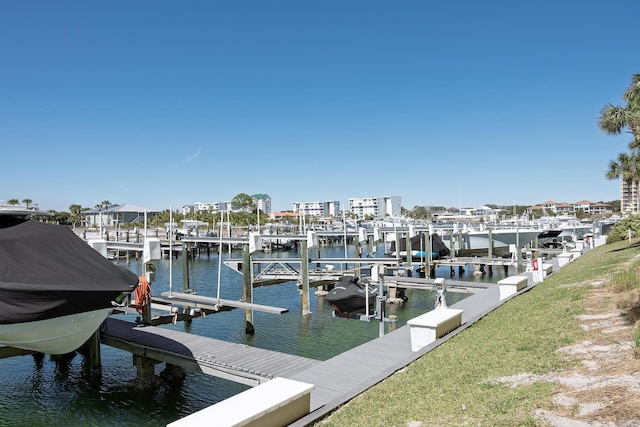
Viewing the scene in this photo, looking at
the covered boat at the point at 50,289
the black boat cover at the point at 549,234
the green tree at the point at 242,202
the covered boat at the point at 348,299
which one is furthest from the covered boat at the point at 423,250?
the green tree at the point at 242,202

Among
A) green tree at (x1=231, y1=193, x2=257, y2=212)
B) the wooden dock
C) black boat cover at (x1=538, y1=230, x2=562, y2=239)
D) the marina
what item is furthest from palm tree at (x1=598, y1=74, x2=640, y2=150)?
green tree at (x1=231, y1=193, x2=257, y2=212)

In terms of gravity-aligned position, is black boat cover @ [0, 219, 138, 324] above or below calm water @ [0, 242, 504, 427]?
above

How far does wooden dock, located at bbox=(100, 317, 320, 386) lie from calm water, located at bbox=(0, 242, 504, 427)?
4.22 ft

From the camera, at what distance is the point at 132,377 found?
1412cm

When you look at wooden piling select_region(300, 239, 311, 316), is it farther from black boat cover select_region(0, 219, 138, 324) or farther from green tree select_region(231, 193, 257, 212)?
green tree select_region(231, 193, 257, 212)

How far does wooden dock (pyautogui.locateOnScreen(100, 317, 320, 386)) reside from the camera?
10.1 m

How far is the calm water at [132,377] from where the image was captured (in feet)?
38.4

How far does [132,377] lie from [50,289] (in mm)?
6436

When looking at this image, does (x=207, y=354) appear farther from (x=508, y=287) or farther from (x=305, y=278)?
(x=508, y=287)

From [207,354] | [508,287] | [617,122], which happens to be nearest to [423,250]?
[617,122]

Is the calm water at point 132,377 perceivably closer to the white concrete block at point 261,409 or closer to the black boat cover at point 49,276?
the black boat cover at point 49,276

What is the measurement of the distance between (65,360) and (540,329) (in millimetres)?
14906

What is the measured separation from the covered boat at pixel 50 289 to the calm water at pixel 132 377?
2954 mm

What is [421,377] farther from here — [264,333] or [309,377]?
[264,333]
